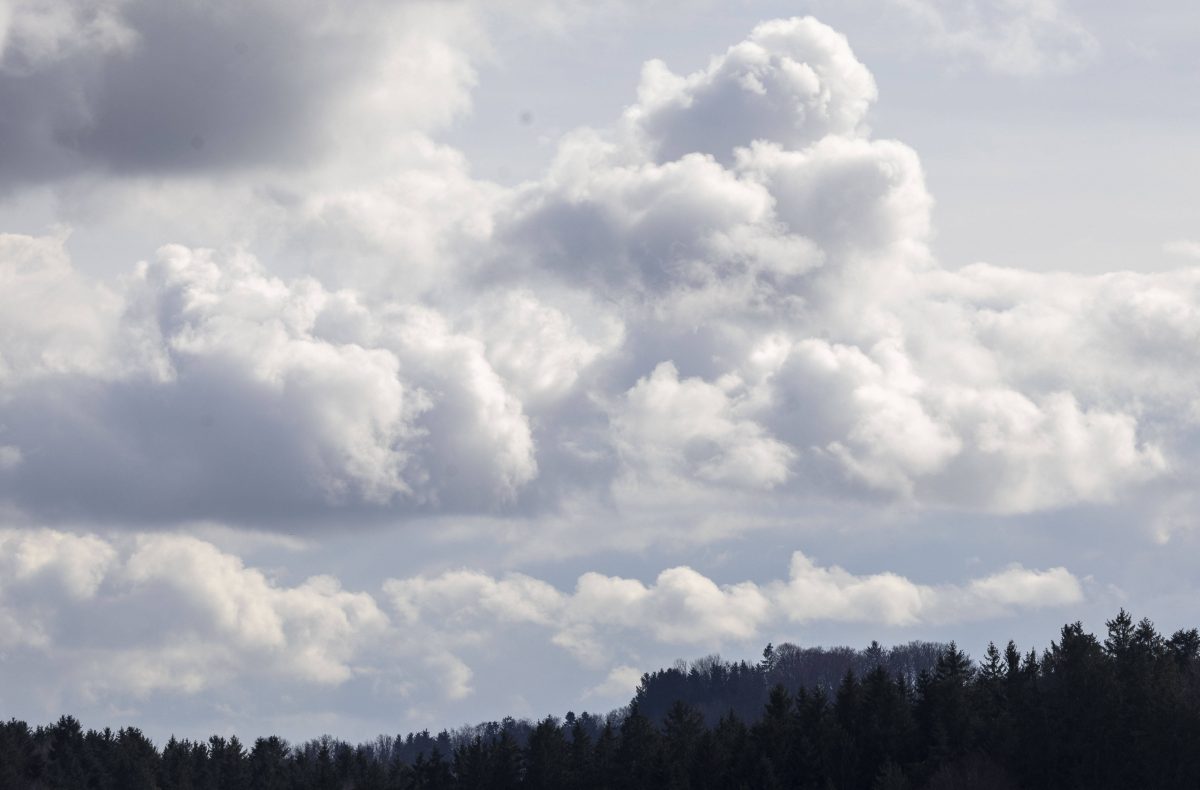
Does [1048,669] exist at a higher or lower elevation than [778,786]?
higher

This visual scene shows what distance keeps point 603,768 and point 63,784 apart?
78.2 m

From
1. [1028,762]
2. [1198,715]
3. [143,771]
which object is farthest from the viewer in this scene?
[143,771]

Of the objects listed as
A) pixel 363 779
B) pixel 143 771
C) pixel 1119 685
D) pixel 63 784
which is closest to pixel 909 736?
pixel 1119 685

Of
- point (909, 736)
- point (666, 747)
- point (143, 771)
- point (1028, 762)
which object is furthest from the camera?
point (143, 771)

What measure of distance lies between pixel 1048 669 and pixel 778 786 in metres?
24.4

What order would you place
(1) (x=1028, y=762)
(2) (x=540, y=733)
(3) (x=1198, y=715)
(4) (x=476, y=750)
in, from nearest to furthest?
(3) (x=1198, y=715) → (1) (x=1028, y=762) → (2) (x=540, y=733) → (4) (x=476, y=750)

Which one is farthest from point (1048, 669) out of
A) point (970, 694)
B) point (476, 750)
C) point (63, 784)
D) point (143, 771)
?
point (63, 784)

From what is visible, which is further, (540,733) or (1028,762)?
(540,733)

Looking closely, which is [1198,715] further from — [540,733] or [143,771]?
[143,771]

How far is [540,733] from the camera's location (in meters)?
154

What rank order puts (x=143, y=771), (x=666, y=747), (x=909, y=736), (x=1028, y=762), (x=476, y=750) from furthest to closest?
(x=143, y=771)
(x=476, y=750)
(x=666, y=747)
(x=909, y=736)
(x=1028, y=762)

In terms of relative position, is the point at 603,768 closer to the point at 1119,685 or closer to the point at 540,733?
the point at 540,733

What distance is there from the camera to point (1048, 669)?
434ft

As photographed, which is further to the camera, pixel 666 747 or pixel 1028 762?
pixel 666 747
